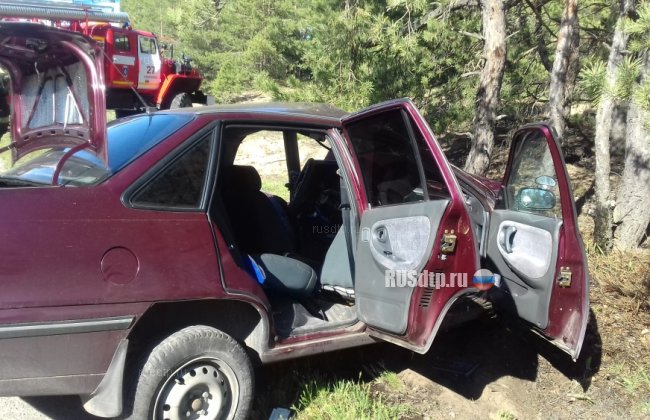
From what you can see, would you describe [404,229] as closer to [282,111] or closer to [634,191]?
[282,111]

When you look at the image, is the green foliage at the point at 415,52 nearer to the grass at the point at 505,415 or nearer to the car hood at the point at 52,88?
the grass at the point at 505,415

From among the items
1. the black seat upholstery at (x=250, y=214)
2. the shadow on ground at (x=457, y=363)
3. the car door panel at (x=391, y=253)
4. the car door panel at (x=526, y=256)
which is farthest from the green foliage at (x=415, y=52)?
the car door panel at (x=391, y=253)

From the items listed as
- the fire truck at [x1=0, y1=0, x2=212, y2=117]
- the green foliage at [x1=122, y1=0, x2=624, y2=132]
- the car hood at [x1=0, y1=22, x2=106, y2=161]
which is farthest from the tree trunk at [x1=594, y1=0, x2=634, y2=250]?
the fire truck at [x1=0, y1=0, x2=212, y2=117]

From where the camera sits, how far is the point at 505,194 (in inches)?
152

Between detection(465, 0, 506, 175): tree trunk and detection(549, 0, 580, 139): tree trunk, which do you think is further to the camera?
detection(465, 0, 506, 175): tree trunk

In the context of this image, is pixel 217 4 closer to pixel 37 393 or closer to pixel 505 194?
pixel 505 194

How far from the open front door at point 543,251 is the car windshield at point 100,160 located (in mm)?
2042

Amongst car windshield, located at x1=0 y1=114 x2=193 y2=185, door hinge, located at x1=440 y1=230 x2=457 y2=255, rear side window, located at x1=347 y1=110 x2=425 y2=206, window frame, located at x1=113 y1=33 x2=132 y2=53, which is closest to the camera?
car windshield, located at x1=0 y1=114 x2=193 y2=185

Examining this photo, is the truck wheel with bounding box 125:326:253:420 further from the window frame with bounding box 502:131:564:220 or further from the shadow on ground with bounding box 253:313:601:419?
the window frame with bounding box 502:131:564:220

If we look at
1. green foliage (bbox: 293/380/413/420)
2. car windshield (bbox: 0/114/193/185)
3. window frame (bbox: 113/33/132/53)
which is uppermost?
window frame (bbox: 113/33/132/53)

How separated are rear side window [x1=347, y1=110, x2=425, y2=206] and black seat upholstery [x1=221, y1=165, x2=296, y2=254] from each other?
2.71ft

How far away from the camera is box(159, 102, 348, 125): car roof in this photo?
325 cm

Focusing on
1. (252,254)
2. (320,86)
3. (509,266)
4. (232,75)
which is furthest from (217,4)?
(232,75)

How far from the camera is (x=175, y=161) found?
284cm
